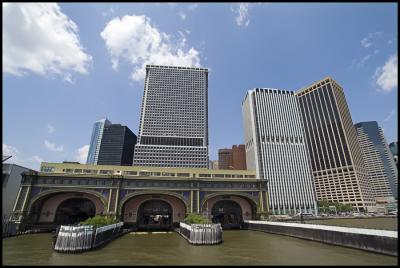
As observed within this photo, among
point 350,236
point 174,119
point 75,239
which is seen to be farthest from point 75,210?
point 174,119

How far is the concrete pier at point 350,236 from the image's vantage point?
18.8 meters

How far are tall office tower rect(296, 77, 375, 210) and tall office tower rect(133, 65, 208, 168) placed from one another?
9183 cm

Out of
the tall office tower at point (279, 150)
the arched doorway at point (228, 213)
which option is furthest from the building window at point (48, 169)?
the tall office tower at point (279, 150)

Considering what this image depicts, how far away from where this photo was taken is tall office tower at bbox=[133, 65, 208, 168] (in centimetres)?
→ 13662

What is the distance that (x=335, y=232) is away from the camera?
25125 mm

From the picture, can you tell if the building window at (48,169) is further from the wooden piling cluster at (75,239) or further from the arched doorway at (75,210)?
the wooden piling cluster at (75,239)

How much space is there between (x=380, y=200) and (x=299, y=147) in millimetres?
86386

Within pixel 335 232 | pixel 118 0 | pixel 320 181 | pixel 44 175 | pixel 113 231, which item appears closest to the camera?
pixel 118 0

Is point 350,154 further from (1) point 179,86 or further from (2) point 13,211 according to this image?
(2) point 13,211

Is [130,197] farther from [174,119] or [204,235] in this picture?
[174,119]

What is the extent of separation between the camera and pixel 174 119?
15188 centimetres

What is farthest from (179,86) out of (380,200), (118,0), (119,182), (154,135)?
(380,200)

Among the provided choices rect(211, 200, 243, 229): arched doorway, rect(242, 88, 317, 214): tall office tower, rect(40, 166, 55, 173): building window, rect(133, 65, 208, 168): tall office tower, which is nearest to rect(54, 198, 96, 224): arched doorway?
rect(40, 166, 55, 173): building window

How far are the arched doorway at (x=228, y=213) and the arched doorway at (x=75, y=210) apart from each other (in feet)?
91.8
